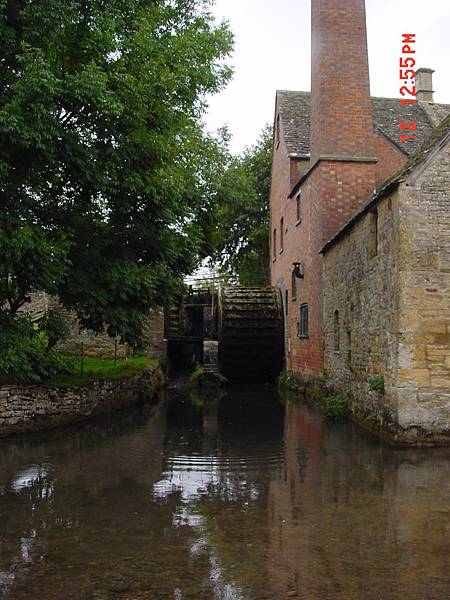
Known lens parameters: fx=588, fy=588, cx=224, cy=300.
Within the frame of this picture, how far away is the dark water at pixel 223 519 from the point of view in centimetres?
410

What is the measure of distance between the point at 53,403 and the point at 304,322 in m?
8.72

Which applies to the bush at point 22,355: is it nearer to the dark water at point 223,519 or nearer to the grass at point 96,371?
the grass at point 96,371

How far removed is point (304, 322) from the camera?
17844mm

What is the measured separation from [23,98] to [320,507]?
7134mm

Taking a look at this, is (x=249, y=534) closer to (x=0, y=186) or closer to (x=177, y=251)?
(x=0, y=186)

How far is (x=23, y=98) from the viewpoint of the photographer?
8.87 m

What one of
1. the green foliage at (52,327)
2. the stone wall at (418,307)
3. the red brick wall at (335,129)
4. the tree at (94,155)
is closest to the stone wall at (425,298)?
the stone wall at (418,307)

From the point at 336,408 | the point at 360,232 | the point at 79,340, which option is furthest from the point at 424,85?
the point at 336,408

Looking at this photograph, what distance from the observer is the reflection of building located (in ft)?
13.4

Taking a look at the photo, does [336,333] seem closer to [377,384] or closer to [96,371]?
[377,384]

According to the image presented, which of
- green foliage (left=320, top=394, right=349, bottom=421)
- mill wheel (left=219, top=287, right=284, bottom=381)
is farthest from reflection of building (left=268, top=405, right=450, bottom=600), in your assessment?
mill wheel (left=219, top=287, right=284, bottom=381)

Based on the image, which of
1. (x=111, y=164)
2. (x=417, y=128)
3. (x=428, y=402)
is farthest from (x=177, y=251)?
(x=417, y=128)

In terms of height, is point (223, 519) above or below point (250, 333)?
below

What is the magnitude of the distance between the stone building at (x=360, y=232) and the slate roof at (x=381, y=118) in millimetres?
59
